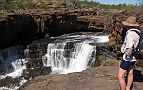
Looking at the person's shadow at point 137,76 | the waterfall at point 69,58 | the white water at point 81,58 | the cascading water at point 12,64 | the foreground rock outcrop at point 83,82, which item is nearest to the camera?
the foreground rock outcrop at point 83,82

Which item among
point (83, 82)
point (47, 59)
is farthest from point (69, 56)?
point (83, 82)

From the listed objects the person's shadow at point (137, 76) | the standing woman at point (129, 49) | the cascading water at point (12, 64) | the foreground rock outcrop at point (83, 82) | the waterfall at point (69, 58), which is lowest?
the cascading water at point (12, 64)

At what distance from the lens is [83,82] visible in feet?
26.9

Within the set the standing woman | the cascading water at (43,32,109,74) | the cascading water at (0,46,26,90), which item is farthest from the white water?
the standing woman

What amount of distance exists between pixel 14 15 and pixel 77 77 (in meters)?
15.2

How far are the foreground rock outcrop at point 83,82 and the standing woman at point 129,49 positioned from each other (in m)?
0.72

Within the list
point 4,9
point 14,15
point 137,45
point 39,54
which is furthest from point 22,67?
point 137,45

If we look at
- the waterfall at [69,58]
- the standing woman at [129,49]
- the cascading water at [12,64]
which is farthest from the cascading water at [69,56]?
the standing woman at [129,49]

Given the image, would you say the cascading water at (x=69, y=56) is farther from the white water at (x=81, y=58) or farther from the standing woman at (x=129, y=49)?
the standing woman at (x=129, y=49)

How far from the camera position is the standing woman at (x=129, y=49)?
265 inches

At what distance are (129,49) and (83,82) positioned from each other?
1.92 meters

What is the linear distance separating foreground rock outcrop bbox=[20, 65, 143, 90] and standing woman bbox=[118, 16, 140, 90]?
72cm

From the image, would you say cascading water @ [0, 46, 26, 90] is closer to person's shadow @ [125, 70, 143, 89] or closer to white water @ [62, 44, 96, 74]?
white water @ [62, 44, 96, 74]

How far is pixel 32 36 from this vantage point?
25.6 m
